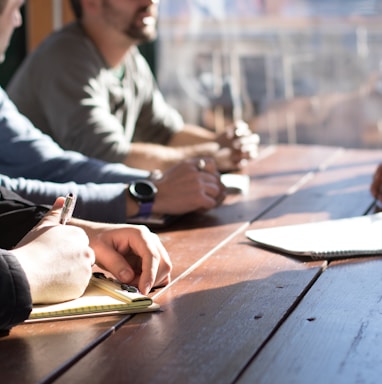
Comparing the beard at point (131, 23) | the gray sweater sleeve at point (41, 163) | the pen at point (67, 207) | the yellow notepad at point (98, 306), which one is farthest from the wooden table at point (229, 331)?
the beard at point (131, 23)

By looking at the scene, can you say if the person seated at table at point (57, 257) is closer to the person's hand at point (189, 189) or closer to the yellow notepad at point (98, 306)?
the yellow notepad at point (98, 306)

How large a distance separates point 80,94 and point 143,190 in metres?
0.77

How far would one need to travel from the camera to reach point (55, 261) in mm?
1169

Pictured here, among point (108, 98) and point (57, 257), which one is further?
point (108, 98)

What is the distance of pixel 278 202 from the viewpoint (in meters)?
2.06

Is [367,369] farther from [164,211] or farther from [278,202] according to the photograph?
[278,202]

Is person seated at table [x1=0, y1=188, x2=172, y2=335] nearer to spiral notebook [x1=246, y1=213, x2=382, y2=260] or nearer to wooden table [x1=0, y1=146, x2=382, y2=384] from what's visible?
wooden table [x1=0, y1=146, x2=382, y2=384]

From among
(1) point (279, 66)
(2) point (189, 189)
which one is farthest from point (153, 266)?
(1) point (279, 66)

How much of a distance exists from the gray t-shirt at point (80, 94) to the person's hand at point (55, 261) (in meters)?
1.28

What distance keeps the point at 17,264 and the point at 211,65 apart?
426cm

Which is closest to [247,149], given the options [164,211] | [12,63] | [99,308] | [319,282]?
[164,211]

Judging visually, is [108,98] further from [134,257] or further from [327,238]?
[134,257]

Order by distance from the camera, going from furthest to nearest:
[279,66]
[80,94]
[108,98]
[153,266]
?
[279,66] < [108,98] < [80,94] < [153,266]

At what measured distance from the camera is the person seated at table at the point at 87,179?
1.81 m
